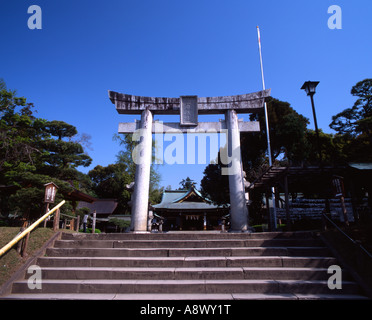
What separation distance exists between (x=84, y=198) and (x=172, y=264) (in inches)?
694

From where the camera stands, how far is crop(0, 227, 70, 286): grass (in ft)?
15.0

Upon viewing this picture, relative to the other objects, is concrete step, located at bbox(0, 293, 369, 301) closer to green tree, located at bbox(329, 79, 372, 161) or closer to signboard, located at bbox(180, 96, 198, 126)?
signboard, located at bbox(180, 96, 198, 126)

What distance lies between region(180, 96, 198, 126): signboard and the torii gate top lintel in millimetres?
139

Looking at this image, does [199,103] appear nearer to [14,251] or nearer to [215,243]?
[215,243]

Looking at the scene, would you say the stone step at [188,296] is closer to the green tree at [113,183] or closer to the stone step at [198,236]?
the stone step at [198,236]

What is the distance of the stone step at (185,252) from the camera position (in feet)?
17.4

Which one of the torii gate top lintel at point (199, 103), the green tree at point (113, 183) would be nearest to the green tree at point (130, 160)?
the green tree at point (113, 183)

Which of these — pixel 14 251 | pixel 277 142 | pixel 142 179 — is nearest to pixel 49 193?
pixel 14 251

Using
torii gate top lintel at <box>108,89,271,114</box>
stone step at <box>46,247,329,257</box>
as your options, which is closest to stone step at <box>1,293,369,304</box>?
stone step at <box>46,247,329,257</box>

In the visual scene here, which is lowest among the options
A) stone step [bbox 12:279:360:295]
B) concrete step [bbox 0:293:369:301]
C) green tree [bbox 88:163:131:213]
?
concrete step [bbox 0:293:369:301]

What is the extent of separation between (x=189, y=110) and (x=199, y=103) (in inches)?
21.9

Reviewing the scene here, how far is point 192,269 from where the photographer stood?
4648 mm
